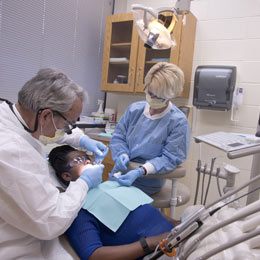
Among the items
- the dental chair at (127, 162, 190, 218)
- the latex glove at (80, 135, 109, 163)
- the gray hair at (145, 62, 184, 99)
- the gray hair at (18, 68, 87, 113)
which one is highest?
the gray hair at (145, 62, 184, 99)

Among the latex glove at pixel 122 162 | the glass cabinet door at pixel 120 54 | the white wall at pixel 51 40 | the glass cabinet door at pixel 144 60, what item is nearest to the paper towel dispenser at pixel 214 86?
the glass cabinet door at pixel 144 60

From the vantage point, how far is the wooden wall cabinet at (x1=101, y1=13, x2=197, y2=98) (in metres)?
2.36

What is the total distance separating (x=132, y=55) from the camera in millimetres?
2564

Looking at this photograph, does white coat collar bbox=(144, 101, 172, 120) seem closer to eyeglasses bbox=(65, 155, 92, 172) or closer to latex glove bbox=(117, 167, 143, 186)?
latex glove bbox=(117, 167, 143, 186)

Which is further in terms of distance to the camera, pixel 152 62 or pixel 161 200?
pixel 152 62

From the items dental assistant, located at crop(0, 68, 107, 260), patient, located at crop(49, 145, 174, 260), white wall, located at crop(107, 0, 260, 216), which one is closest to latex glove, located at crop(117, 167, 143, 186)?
patient, located at crop(49, 145, 174, 260)

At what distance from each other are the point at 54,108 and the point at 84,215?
19.3 inches

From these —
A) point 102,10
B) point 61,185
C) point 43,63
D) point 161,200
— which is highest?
point 102,10

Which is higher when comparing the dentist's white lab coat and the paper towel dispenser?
the paper towel dispenser

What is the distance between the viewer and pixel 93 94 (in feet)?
10.6

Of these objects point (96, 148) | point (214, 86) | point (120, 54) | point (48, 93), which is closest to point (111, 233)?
point (96, 148)

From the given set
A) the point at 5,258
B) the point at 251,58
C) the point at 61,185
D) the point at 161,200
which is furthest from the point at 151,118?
the point at 251,58

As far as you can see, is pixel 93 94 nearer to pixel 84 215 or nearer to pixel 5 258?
pixel 84 215

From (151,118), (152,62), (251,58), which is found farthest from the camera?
(152,62)
